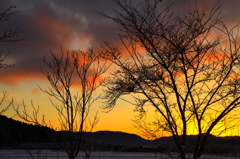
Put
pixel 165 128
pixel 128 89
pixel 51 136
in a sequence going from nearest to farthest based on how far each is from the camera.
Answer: pixel 51 136, pixel 165 128, pixel 128 89

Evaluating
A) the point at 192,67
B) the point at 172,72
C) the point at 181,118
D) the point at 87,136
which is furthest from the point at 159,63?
the point at 87,136

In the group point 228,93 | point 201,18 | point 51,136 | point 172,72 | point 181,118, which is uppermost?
point 201,18

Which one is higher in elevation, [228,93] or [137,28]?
[137,28]

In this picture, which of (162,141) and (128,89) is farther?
(128,89)

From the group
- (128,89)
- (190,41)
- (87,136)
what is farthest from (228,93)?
(87,136)

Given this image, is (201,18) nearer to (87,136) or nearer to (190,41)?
(190,41)

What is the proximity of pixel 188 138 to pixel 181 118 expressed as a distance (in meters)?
0.68

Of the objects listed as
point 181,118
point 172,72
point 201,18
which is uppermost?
point 201,18

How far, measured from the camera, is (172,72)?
340 inches

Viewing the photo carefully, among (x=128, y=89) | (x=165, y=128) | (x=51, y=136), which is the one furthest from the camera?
(x=128, y=89)

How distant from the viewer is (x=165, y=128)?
8320mm

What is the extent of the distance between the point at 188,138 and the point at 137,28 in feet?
11.5

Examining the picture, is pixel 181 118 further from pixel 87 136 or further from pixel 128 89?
pixel 87 136

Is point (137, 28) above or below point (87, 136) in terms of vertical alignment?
above
